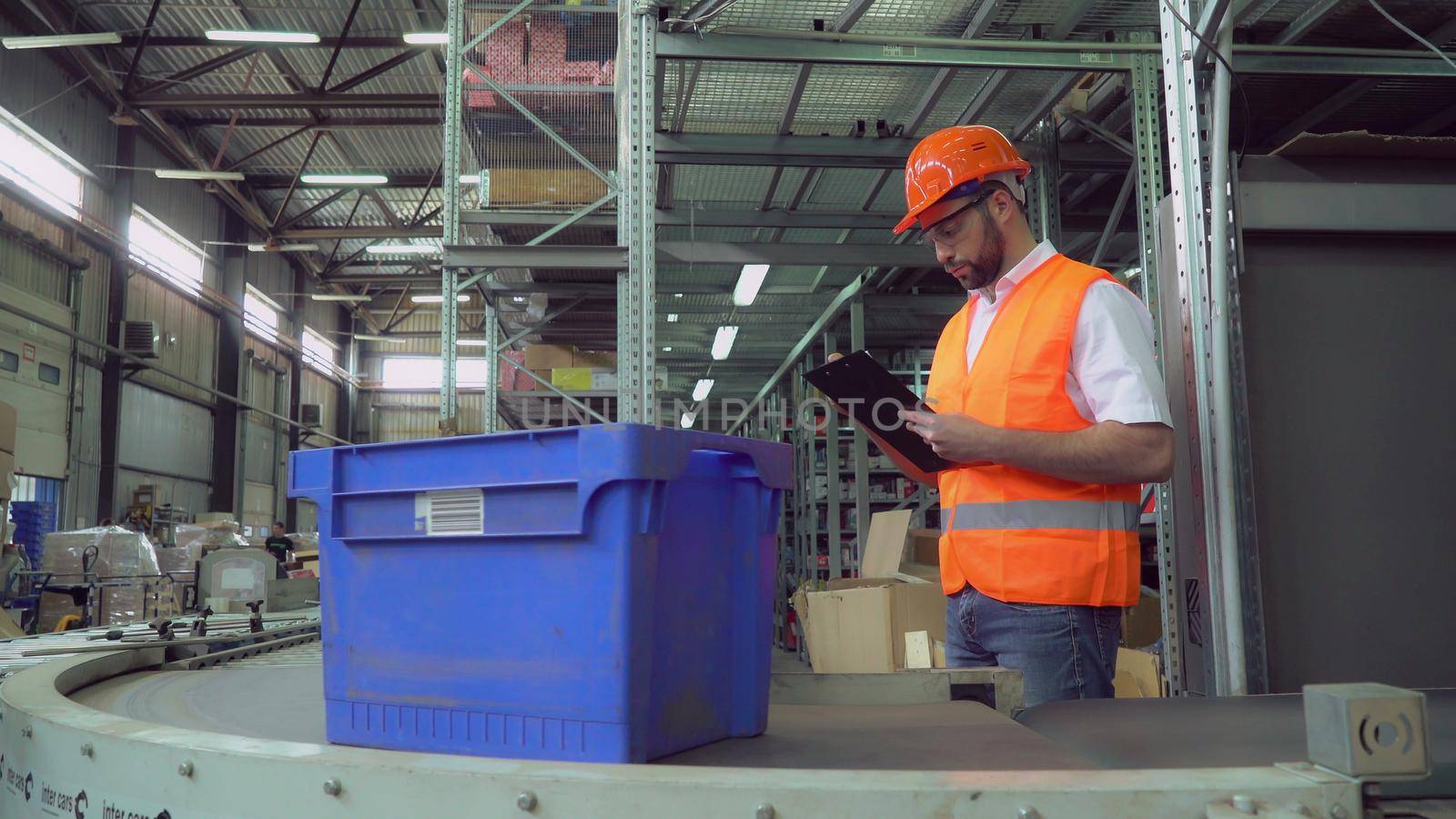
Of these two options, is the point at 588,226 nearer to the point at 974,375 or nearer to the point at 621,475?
the point at 974,375

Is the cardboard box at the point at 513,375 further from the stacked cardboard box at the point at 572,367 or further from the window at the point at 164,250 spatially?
the window at the point at 164,250

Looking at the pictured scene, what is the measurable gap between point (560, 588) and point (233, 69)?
1626 centimetres

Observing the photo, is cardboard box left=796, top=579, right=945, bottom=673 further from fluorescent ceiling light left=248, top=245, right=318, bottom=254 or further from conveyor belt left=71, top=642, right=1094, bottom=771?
fluorescent ceiling light left=248, top=245, right=318, bottom=254

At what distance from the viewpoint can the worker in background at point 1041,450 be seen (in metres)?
1.70

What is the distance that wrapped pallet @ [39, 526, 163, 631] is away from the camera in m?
10.3

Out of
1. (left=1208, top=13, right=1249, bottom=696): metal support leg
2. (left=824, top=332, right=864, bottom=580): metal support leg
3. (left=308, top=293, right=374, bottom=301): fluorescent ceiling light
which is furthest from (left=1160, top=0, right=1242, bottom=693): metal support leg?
(left=308, top=293, right=374, bottom=301): fluorescent ceiling light

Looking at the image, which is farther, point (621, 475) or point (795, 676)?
point (795, 676)

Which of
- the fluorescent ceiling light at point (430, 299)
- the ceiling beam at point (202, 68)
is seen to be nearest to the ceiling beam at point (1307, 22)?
the ceiling beam at point (202, 68)

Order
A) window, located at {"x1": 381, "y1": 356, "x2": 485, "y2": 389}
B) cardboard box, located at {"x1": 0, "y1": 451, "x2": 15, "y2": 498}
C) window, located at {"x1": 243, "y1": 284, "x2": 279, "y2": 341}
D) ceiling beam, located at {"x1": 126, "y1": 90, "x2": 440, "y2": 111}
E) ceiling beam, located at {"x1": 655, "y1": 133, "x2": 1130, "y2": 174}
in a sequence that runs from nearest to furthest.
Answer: ceiling beam, located at {"x1": 655, "y1": 133, "x2": 1130, "y2": 174} < cardboard box, located at {"x1": 0, "y1": 451, "x2": 15, "y2": 498} < ceiling beam, located at {"x1": 126, "y1": 90, "x2": 440, "y2": 111} < window, located at {"x1": 243, "y1": 284, "x2": 279, "y2": 341} < window, located at {"x1": 381, "y1": 356, "x2": 485, "y2": 389}

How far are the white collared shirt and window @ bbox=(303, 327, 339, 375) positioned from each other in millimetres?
23083

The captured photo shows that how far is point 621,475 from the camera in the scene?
1004 millimetres

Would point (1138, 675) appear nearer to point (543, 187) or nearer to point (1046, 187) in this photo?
point (1046, 187)

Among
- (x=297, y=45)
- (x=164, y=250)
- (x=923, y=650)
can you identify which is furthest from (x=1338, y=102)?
(x=164, y=250)

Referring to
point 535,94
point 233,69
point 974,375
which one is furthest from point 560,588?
point 233,69
